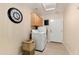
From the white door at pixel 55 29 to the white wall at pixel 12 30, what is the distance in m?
0.41

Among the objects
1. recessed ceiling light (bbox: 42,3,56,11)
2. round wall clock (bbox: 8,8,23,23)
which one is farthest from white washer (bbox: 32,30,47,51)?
recessed ceiling light (bbox: 42,3,56,11)

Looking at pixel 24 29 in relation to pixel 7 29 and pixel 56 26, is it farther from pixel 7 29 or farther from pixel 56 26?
pixel 56 26

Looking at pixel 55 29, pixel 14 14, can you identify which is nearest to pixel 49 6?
pixel 55 29

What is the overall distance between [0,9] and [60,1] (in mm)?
932

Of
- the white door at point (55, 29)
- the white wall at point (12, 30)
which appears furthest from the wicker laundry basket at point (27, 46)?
the white door at point (55, 29)

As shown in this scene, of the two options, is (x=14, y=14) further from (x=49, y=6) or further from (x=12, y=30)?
(x=49, y=6)

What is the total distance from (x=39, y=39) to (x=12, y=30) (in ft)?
2.21

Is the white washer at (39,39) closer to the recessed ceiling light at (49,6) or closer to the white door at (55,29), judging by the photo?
the white door at (55,29)

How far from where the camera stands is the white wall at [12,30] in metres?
1.51

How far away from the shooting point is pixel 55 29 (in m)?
1.83

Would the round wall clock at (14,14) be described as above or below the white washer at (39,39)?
above

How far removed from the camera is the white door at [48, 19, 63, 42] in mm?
1754
